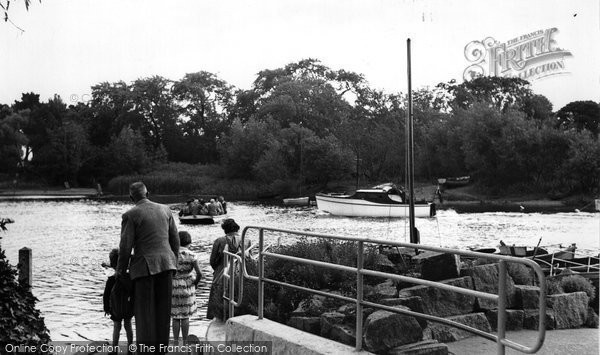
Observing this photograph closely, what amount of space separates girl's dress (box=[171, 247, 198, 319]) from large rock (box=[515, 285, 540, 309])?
399cm

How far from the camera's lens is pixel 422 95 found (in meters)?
92.8

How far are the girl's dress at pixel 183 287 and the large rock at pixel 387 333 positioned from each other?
288cm

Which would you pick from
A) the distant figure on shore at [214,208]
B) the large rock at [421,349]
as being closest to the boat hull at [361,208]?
the distant figure on shore at [214,208]

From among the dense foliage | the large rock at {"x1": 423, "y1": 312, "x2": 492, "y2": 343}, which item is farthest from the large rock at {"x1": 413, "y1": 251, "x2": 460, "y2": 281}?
the dense foliage

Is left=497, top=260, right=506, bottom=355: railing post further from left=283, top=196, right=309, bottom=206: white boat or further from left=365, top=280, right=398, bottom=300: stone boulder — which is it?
left=283, top=196, right=309, bottom=206: white boat

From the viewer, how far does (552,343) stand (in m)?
8.16

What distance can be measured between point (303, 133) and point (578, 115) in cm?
2787

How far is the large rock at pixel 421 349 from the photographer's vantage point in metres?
6.02

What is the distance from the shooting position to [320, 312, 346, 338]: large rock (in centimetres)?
755

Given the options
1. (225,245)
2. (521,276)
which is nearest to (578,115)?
(521,276)

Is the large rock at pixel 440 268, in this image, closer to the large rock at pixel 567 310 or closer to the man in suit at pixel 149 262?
the large rock at pixel 567 310

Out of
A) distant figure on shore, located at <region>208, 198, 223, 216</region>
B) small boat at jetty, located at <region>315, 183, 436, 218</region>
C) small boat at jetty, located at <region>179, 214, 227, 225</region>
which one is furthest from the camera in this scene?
small boat at jetty, located at <region>315, 183, 436, 218</region>

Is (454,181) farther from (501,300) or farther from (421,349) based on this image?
(501,300)

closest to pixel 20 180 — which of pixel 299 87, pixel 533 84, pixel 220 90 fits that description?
pixel 220 90
